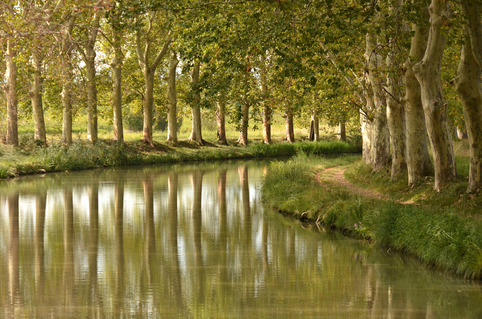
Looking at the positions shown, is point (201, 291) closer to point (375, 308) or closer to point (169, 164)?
point (375, 308)

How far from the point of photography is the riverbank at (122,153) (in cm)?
3997

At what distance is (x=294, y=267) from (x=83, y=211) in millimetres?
10706

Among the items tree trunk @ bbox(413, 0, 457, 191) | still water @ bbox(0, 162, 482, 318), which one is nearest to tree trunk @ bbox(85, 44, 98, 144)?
still water @ bbox(0, 162, 482, 318)

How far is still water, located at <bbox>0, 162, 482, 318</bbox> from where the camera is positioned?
10445 mm

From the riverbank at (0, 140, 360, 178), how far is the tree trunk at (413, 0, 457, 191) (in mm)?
20763

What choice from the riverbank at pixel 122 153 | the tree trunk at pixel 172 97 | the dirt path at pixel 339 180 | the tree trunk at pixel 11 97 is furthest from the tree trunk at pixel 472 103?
the tree trunk at pixel 172 97

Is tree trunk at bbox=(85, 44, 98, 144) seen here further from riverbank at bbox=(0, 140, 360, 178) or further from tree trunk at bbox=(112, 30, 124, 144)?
riverbank at bbox=(0, 140, 360, 178)

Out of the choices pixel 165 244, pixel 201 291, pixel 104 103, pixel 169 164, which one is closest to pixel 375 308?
pixel 201 291

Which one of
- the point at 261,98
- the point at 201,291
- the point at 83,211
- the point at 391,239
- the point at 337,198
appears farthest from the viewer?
the point at 261,98

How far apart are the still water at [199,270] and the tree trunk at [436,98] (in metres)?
4.10

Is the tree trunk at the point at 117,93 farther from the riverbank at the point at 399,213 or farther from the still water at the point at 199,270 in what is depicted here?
the still water at the point at 199,270

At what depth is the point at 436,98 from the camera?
19.5 m

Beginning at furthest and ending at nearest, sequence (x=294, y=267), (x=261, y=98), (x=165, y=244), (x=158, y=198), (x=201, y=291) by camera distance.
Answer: (x=261, y=98), (x=158, y=198), (x=165, y=244), (x=294, y=267), (x=201, y=291)

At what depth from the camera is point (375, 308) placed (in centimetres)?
1047
